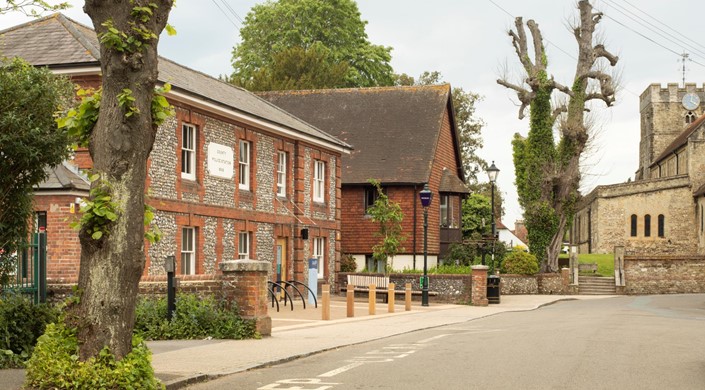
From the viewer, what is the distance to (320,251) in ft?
120

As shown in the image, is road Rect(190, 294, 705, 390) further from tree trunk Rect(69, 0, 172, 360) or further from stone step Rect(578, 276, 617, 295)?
stone step Rect(578, 276, 617, 295)

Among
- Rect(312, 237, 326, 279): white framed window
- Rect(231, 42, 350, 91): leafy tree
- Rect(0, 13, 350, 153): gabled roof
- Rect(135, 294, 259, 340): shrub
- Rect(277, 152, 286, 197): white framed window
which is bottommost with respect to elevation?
Rect(135, 294, 259, 340): shrub

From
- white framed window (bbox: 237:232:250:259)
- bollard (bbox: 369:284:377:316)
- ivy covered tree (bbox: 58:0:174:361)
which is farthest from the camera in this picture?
white framed window (bbox: 237:232:250:259)

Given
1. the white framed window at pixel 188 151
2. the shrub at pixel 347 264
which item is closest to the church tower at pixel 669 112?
the shrub at pixel 347 264

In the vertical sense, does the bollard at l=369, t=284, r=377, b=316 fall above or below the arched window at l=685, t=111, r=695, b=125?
below

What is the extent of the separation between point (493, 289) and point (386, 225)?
7.42 meters

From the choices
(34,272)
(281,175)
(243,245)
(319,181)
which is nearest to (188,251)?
(243,245)

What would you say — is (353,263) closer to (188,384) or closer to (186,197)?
(186,197)

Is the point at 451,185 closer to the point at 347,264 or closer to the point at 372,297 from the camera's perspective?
the point at 347,264

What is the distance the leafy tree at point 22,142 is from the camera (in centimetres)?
1295

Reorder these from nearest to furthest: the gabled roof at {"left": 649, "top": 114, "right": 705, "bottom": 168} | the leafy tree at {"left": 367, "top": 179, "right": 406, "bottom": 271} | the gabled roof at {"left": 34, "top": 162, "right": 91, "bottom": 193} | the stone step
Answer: the gabled roof at {"left": 34, "top": 162, "right": 91, "bottom": 193} → the leafy tree at {"left": 367, "top": 179, "right": 406, "bottom": 271} → the stone step → the gabled roof at {"left": 649, "top": 114, "right": 705, "bottom": 168}

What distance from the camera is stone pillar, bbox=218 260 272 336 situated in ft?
55.2

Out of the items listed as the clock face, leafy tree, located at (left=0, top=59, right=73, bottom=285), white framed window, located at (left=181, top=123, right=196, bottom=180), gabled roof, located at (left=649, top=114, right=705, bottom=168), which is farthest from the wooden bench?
the clock face

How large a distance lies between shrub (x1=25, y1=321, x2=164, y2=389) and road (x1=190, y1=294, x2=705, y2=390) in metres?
1.18
